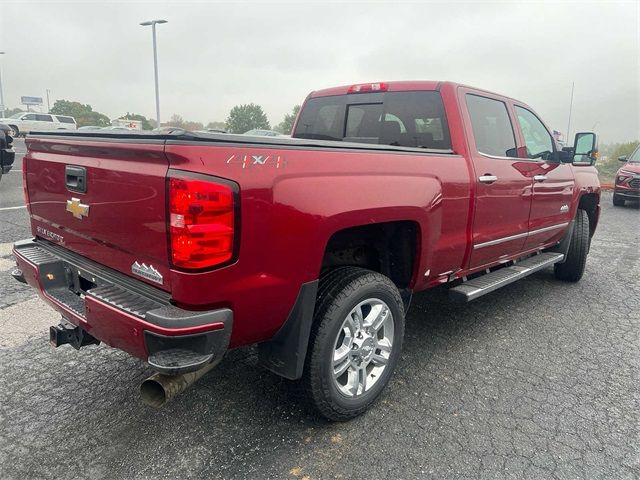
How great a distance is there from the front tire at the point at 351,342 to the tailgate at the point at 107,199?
0.82 m

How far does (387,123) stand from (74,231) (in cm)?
237

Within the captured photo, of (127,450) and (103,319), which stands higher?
(103,319)

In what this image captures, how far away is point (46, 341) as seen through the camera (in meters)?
3.34

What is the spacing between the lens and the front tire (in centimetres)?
233

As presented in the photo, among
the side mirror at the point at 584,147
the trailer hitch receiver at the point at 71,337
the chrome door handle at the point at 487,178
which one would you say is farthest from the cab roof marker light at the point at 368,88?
the trailer hitch receiver at the point at 71,337

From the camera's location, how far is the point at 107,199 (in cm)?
→ 215

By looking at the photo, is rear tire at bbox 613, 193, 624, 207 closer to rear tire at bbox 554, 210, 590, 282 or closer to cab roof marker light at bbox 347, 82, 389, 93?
rear tire at bbox 554, 210, 590, 282

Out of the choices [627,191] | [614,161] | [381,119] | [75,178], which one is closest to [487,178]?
[381,119]

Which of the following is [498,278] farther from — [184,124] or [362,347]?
[184,124]

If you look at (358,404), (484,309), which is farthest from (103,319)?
(484,309)

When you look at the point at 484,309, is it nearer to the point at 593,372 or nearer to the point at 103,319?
the point at 593,372

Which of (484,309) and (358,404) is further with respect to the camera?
(484,309)

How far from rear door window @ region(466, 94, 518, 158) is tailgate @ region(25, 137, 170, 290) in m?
2.41

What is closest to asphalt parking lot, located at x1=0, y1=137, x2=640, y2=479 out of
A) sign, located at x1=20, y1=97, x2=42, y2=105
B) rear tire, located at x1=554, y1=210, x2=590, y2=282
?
rear tire, located at x1=554, y1=210, x2=590, y2=282
